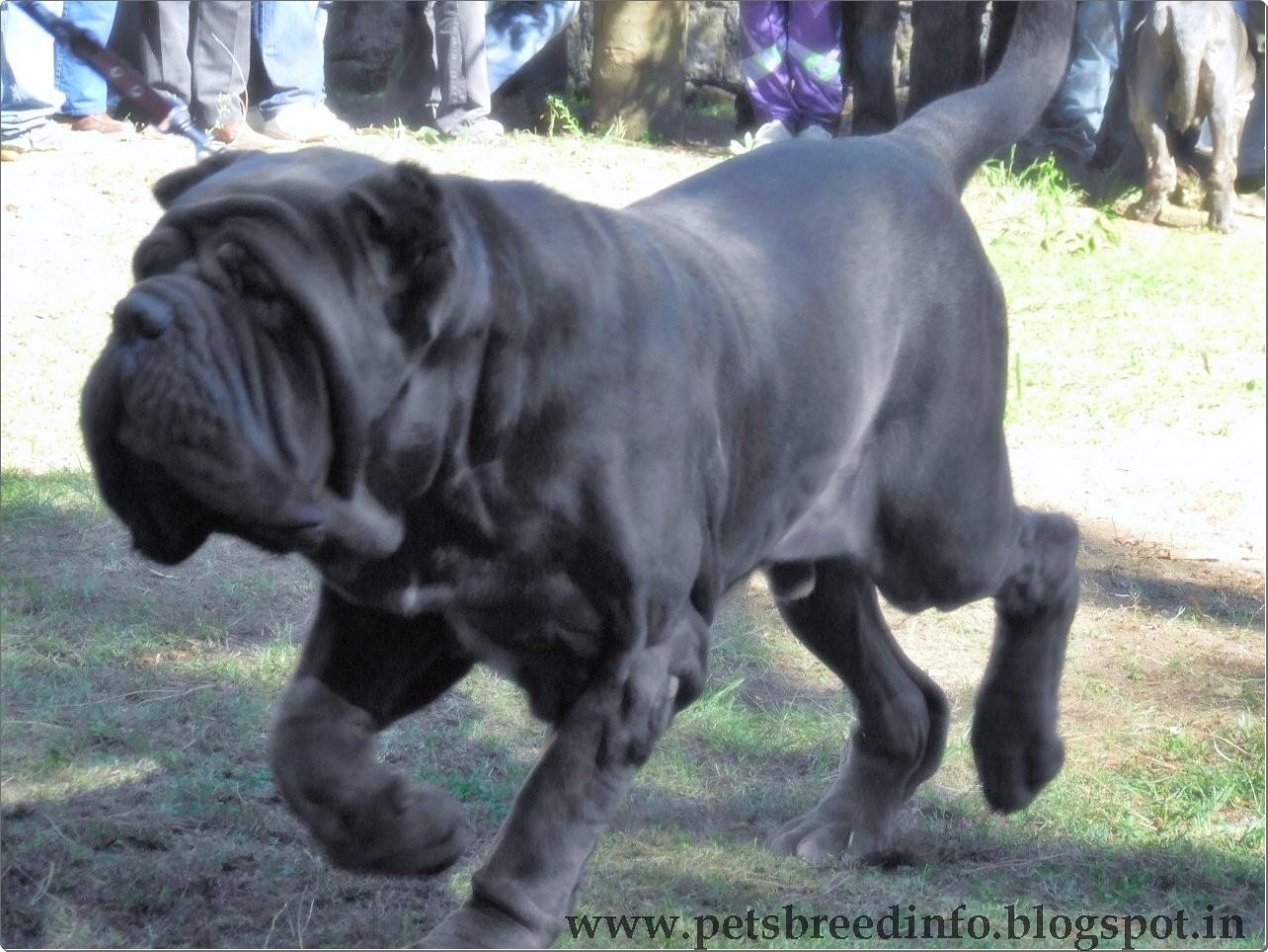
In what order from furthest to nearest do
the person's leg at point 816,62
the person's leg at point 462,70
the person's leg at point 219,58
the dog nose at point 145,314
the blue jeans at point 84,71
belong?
the person's leg at point 816,62, the person's leg at point 462,70, the blue jeans at point 84,71, the person's leg at point 219,58, the dog nose at point 145,314

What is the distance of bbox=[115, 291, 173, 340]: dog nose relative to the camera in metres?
2.14

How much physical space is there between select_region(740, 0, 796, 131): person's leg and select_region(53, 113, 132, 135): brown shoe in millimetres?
3703

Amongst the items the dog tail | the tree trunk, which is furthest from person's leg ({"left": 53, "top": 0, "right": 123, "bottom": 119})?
the dog tail

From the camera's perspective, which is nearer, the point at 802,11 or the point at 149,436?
the point at 149,436

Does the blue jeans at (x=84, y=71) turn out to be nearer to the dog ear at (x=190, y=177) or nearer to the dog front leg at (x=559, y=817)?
the dog ear at (x=190, y=177)

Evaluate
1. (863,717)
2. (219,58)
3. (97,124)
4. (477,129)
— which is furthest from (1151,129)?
(863,717)

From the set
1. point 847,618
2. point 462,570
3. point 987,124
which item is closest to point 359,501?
point 462,570

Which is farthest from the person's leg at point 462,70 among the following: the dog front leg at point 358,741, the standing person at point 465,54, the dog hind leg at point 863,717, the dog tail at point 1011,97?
the dog front leg at point 358,741

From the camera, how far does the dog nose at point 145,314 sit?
214 cm

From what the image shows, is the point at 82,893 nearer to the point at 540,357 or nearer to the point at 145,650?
the point at 145,650

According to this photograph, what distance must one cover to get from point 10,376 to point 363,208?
16.6ft

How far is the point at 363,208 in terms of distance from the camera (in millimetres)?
2258

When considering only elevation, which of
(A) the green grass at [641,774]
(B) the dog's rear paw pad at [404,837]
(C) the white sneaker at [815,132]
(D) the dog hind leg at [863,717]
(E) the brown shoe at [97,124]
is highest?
(B) the dog's rear paw pad at [404,837]

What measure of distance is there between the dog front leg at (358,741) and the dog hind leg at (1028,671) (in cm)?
144
